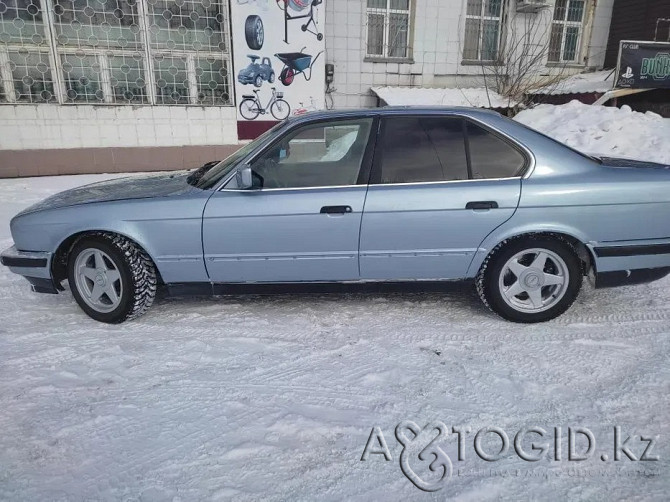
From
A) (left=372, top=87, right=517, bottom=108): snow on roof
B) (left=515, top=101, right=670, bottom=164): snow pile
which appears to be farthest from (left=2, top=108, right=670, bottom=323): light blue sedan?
(left=372, top=87, right=517, bottom=108): snow on roof

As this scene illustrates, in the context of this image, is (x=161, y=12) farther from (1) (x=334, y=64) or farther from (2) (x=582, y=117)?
(2) (x=582, y=117)

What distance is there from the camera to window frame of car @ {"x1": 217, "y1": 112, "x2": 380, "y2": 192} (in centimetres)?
310

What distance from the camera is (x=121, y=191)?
3.42 metres

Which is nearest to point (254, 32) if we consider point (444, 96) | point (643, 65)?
point (444, 96)

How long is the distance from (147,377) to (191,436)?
2.10ft

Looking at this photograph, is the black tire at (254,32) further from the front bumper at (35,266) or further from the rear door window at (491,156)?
the rear door window at (491,156)

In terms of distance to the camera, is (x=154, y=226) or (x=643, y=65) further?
(x=643, y=65)

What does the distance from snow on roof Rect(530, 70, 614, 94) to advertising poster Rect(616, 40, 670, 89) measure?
434 mm

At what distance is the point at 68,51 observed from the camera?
854 centimetres

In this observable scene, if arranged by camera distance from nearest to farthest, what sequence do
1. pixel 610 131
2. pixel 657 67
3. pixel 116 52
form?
1. pixel 610 131
2. pixel 116 52
3. pixel 657 67

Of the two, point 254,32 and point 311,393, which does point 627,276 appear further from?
point 254,32

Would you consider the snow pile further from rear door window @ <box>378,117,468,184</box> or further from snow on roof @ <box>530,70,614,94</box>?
rear door window @ <box>378,117,468,184</box>

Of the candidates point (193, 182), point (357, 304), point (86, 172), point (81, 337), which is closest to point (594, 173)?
point (357, 304)

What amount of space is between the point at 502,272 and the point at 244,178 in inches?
72.8
